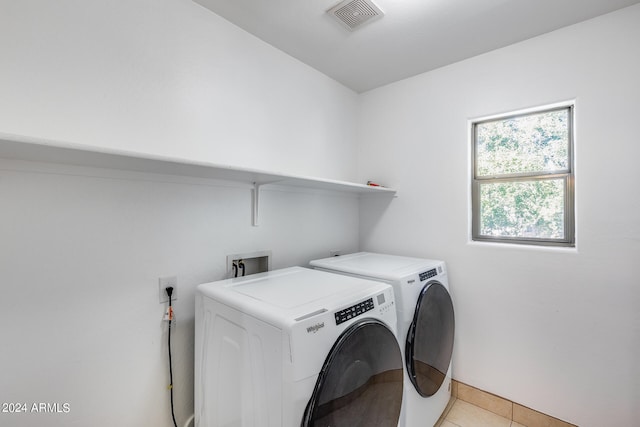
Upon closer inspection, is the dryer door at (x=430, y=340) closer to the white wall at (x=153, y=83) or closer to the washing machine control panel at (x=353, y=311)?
the washing machine control panel at (x=353, y=311)

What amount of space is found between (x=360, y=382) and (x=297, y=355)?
0.34 meters

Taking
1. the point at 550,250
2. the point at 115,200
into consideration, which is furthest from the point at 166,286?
the point at 550,250

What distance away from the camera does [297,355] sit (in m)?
0.89

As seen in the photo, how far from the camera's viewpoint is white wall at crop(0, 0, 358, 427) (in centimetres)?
107

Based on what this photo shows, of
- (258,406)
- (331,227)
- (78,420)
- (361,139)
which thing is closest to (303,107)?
(361,139)

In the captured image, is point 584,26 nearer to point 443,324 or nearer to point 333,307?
point 443,324

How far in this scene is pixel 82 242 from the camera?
1.19m

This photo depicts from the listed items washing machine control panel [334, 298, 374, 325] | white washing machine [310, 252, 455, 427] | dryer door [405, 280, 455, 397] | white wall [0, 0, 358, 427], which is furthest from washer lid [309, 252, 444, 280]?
white wall [0, 0, 358, 427]

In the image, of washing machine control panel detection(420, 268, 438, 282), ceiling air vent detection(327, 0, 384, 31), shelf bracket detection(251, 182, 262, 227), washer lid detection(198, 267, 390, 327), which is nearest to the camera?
washer lid detection(198, 267, 390, 327)

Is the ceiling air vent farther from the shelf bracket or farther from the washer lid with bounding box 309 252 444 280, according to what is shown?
the washer lid with bounding box 309 252 444 280

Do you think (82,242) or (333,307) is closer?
(333,307)

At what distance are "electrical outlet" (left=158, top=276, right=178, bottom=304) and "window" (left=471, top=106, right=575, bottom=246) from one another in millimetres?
2043

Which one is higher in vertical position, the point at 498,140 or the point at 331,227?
the point at 498,140

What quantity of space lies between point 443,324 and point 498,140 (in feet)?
4.51
